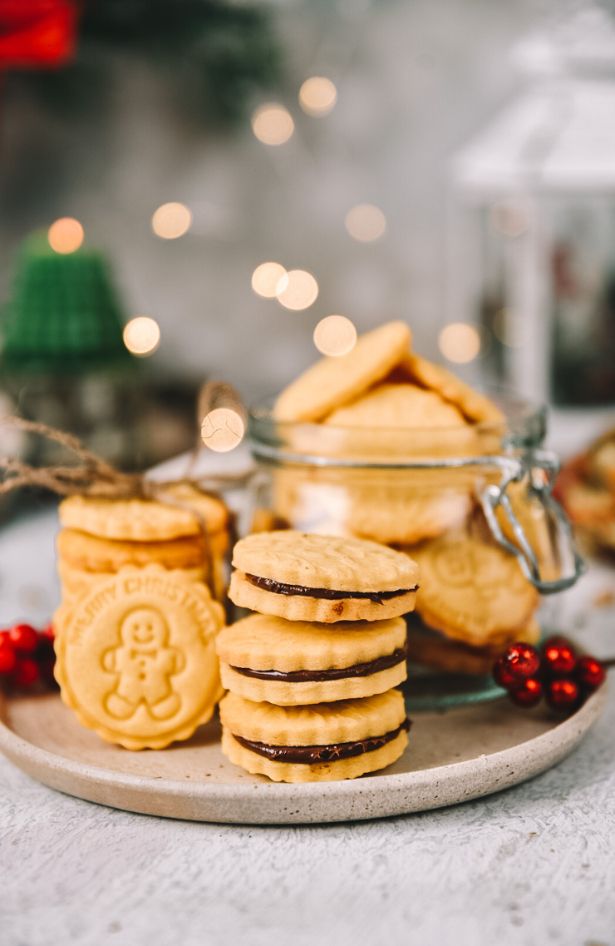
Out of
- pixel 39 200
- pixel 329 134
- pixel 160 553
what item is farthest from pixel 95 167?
pixel 160 553

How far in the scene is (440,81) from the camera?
2631mm

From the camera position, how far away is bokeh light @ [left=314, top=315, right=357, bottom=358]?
9.11ft

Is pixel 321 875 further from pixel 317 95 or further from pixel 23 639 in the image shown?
pixel 317 95

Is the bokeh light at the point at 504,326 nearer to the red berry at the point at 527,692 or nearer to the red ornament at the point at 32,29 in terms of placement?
the red ornament at the point at 32,29

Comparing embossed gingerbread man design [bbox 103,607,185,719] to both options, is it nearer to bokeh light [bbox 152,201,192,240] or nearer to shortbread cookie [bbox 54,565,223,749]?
shortbread cookie [bbox 54,565,223,749]

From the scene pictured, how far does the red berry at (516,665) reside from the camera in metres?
0.79

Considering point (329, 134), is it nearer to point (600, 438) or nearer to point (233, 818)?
point (600, 438)

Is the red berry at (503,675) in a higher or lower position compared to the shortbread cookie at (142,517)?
lower

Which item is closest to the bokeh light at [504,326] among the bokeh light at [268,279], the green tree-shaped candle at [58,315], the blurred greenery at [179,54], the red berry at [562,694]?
the bokeh light at [268,279]

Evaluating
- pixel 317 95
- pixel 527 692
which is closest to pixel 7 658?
pixel 527 692

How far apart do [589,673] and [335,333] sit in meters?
2.04

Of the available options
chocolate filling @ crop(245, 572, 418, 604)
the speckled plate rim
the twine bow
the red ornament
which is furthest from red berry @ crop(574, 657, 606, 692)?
the red ornament

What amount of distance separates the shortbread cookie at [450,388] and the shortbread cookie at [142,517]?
0.20 meters

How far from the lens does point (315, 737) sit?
2.17 ft
